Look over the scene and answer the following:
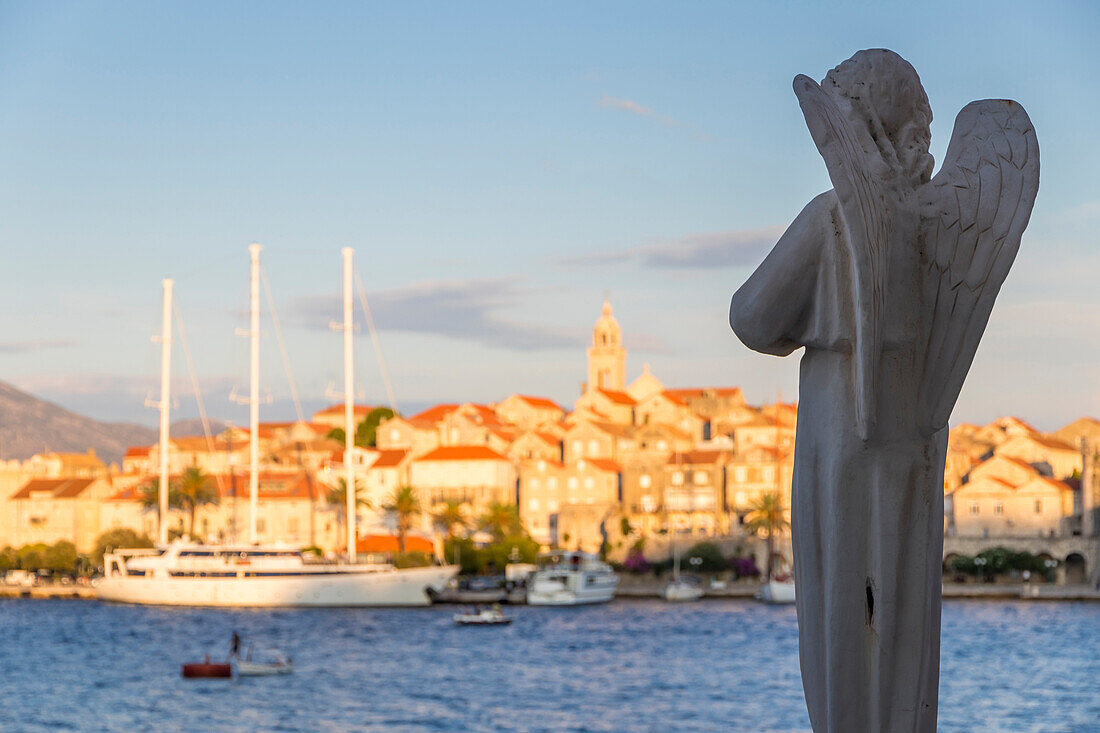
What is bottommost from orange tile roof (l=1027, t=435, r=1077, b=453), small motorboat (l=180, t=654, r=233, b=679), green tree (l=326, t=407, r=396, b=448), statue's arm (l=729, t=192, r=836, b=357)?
small motorboat (l=180, t=654, r=233, b=679)

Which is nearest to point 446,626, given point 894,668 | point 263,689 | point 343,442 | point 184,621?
point 184,621

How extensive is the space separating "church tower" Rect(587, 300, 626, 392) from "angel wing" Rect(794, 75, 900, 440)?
381 ft

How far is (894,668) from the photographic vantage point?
2816 mm

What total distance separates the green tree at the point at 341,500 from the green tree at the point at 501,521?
7.05 meters

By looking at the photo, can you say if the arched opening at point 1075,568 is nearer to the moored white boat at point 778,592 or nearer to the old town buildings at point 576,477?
the old town buildings at point 576,477

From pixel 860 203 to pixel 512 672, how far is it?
42265mm

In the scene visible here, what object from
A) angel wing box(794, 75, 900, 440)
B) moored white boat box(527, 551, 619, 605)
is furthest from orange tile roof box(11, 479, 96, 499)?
angel wing box(794, 75, 900, 440)

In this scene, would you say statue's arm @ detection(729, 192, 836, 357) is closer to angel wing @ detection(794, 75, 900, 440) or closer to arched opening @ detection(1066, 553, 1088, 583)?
angel wing @ detection(794, 75, 900, 440)

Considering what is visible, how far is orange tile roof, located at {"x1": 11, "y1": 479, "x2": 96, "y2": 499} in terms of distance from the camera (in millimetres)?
91250

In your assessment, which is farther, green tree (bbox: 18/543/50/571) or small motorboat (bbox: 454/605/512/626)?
green tree (bbox: 18/543/50/571)

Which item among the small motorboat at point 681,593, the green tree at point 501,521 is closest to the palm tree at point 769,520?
the small motorboat at point 681,593

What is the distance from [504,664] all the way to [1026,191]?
44686 mm

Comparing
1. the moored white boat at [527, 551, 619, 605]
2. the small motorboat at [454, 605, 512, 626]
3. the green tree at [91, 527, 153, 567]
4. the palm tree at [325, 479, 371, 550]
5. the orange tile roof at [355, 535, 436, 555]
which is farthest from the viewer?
the green tree at [91, 527, 153, 567]

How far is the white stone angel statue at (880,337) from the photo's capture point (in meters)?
2.61
